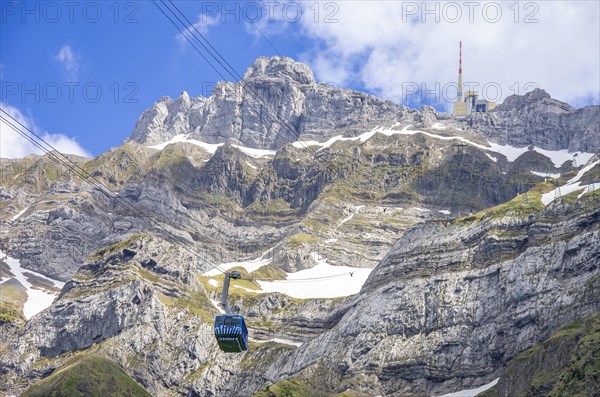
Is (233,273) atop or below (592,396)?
below

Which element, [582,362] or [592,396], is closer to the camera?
[592,396]

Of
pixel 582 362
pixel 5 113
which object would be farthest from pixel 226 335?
pixel 582 362

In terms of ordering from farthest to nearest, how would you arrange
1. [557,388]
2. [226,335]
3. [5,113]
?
[557,388], [226,335], [5,113]

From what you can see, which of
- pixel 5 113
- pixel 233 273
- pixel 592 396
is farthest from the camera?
pixel 592 396

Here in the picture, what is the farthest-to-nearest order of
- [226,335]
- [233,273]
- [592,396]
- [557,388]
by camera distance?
[557,388] → [592,396] → [226,335] → [233,273]

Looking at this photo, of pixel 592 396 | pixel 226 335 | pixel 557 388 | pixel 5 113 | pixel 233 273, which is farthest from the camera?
pixel 557 388

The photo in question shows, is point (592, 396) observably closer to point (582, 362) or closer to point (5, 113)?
point (582, 362)

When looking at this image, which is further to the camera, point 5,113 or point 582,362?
point 582,362

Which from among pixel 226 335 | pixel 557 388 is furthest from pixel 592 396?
pixel 226 335

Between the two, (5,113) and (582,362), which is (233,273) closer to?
(5,113)
